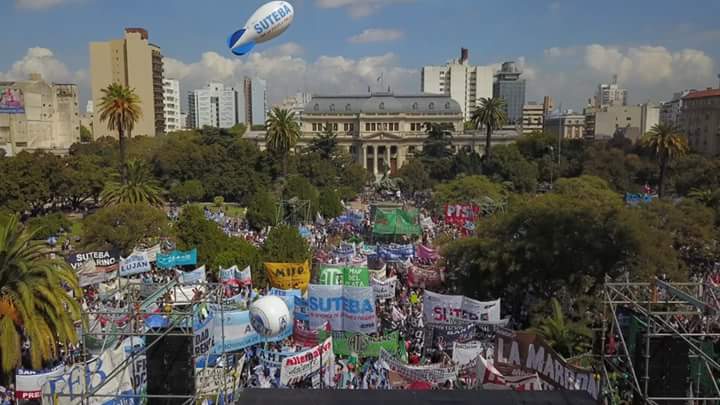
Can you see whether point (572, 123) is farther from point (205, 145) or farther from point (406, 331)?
point (406, 331)

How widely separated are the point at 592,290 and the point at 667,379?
1402cm

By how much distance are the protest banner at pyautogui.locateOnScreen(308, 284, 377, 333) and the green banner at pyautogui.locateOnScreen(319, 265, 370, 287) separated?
459 centimetres

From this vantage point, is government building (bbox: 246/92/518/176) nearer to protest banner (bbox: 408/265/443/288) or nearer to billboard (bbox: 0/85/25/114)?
billboard (bbox: 0/85/25/114)

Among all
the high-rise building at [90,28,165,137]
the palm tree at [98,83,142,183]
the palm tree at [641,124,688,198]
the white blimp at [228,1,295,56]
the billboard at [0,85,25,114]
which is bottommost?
the palm tree at [641,124,688,198]

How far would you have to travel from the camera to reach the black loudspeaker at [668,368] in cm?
1059

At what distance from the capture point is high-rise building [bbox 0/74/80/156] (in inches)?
3844

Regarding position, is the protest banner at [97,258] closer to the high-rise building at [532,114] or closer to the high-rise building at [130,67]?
the high-rise building at [130,67]

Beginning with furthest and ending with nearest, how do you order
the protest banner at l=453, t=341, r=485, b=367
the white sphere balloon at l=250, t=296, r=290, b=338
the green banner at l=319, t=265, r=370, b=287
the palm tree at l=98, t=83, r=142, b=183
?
the palm tree at l=98, t=83, r=142, b=183
the green banner at l=319, t=265, r=370, b=287
the protest banner at l=453, t=341, r=485, b=367
the white sphere balloon at l=250, t=296, r=290, b=338

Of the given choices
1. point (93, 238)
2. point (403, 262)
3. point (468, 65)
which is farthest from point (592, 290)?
point (468, 65)

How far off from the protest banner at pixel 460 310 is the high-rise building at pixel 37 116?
280 feet

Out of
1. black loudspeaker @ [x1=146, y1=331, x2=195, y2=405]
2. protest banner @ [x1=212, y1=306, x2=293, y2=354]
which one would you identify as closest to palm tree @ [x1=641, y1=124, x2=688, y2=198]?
protest banner @ [x1=212, y1=306, x2=293, y2=354]

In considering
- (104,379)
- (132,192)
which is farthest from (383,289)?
(132,192)

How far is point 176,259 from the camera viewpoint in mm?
29609

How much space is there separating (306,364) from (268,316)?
92.4 inches
